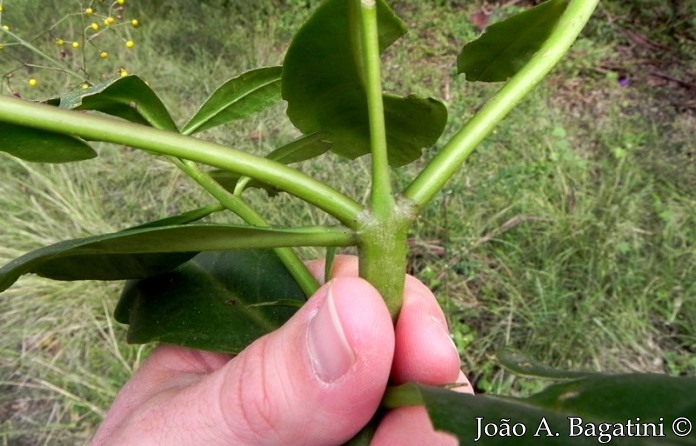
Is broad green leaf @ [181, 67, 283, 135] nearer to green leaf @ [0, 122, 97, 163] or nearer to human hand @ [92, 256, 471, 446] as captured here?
green leaf @ [0, 122, 97, 163]

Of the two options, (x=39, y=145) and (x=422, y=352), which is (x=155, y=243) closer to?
(x=39, y=145)

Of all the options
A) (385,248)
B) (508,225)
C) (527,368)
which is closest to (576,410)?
(527,368)

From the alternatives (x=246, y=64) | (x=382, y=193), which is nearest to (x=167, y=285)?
(x=382, y=193)

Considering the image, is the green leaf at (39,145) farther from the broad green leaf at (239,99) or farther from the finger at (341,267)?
the finger at (341,267)

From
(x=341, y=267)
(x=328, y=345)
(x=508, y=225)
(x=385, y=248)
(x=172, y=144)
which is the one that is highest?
(x=172, y=144)

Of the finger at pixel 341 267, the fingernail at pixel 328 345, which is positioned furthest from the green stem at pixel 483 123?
the finger at pixel 341 267

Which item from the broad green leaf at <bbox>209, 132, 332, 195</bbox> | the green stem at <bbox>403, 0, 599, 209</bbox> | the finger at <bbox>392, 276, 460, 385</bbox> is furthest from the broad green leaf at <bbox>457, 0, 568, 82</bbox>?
the finger at <bbox>392, 276, 460, 385</bbox>

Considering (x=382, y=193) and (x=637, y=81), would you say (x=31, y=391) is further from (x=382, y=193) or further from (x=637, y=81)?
(x=637, y=81)
